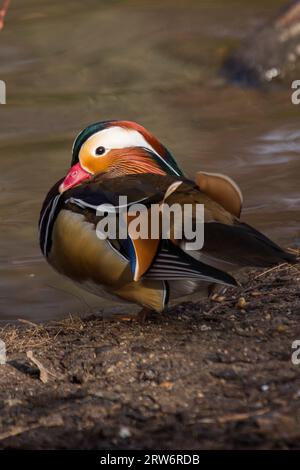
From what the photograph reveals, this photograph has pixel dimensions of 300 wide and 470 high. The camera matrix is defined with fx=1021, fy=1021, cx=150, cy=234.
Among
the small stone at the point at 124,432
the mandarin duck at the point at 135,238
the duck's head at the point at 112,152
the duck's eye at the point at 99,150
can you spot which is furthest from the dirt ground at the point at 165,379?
the duck's eye at the point at 99,150

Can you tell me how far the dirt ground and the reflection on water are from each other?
4.28 feet

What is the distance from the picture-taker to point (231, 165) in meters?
7.70

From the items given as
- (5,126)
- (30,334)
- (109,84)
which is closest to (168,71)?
(109,84)

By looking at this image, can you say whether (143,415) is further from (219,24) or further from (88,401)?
(219,24)

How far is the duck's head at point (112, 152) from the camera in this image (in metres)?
4.66

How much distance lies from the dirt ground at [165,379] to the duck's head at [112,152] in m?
0.66

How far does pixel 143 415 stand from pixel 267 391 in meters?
0.43

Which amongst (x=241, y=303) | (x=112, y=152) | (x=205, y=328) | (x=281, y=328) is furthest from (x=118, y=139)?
(x=281, y=328)

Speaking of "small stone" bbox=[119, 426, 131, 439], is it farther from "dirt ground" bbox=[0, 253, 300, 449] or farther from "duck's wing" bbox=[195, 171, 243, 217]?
"duck's wing" bbox=[195, 171, 243, 217]

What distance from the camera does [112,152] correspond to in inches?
187

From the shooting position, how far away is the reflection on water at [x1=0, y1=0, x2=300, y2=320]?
6547mm

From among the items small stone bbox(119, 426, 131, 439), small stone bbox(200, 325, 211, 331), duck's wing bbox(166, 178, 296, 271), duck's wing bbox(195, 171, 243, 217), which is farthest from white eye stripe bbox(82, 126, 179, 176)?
small stone bbox(119, 426, 131, 439)

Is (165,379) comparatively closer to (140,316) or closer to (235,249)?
(235,249)

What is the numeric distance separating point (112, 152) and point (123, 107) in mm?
4358
